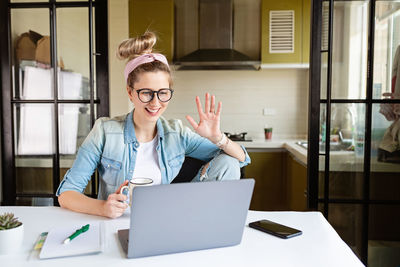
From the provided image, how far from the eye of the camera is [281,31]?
13.5 ft

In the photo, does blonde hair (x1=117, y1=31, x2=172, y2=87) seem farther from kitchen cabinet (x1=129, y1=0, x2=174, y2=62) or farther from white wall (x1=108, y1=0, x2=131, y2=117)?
white wall (x1=108, y1=0, x2=131, y2=117)

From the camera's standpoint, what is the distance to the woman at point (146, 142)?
161 cm

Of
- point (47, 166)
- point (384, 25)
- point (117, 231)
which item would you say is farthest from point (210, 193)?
point (47, 166)

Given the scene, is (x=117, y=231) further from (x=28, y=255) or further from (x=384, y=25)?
(x=384, y=25)

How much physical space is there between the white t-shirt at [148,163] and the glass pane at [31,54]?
1.17 meters

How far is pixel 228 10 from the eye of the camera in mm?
4355

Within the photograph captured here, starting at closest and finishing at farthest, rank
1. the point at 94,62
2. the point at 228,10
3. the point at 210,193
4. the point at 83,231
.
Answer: the point at 210,193
the point at 83,231
the point at 94,62
the point at 228,10

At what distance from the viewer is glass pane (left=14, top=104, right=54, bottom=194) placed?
2631 mm

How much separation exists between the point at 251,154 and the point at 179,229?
311 centimetres

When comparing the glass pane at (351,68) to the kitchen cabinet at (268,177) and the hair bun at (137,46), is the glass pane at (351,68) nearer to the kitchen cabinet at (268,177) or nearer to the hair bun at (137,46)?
the hair bun at (137,46)

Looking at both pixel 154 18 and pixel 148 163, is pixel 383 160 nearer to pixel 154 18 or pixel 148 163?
pixel 148 163

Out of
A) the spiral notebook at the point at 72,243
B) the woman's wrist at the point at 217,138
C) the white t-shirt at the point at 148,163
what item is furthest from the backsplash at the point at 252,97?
the spiral notebook at the point at 72,243

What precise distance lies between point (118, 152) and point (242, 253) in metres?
0.83

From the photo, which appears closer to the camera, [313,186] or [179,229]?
[179,229]
